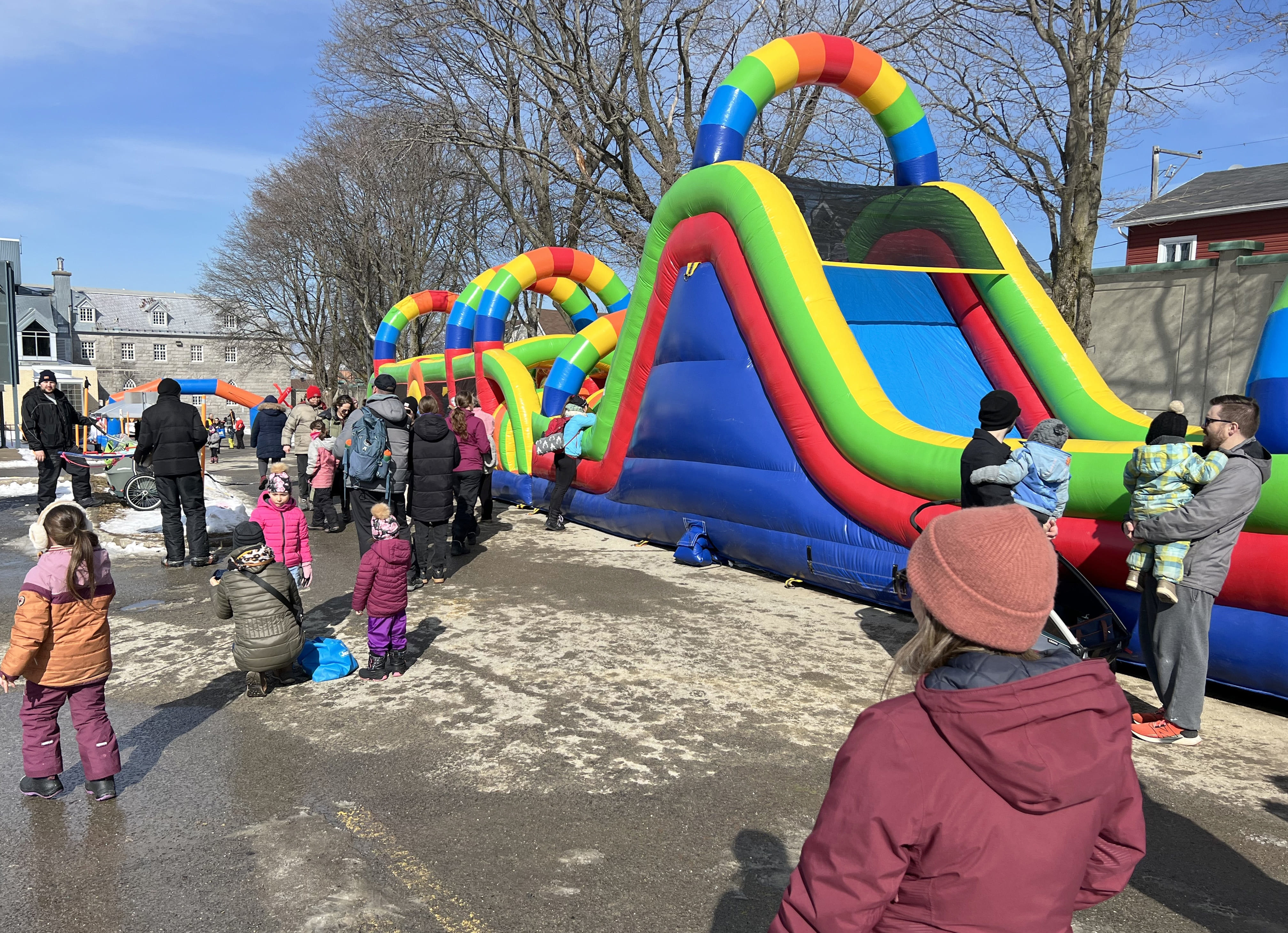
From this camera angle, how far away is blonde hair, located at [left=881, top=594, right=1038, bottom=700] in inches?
57.8

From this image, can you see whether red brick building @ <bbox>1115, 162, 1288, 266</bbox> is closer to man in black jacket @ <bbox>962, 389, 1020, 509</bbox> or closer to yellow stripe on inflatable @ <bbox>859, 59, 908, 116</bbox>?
yellow stripe on inflatable @ <bbox>859, 59, 908, 116</bbox>

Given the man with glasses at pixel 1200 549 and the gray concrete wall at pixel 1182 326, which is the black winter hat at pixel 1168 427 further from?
the gray concrete wall at pixel 1182 326

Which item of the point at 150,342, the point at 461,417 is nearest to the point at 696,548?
the point at 461,417

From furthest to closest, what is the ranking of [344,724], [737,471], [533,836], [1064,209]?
[1064,209] → [737,471] → [344,724] → [533,836]

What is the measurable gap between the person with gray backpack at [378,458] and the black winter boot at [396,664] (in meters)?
2.04

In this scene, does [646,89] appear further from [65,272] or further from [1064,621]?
[65,272]

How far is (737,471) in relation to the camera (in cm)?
770

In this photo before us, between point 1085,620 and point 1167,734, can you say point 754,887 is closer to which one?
point 1167,734

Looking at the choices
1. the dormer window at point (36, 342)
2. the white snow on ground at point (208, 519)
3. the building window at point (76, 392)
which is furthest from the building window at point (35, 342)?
the white snow on ground at point (208, 519)

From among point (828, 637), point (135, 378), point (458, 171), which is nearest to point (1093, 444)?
point (828, 637)

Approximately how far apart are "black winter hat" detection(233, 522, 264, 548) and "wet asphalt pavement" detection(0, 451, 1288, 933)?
817 mm

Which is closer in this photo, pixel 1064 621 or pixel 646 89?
pixel 1064 621

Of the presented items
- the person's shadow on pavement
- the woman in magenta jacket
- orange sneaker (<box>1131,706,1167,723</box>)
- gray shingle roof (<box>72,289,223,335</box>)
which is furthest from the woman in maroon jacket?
gray shingle roof (<box>72,289,223,335</box>)

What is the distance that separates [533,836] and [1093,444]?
4060mm
